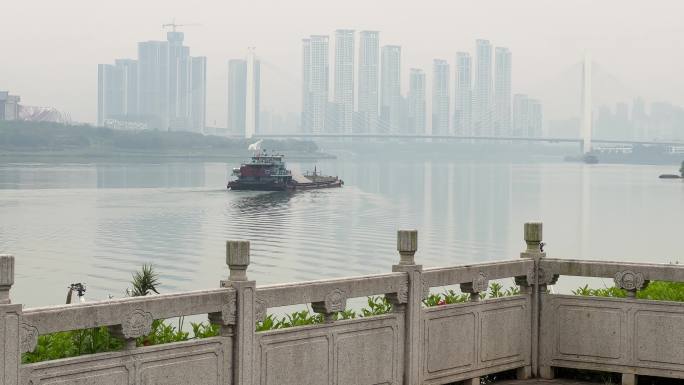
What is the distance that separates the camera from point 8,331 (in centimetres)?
424

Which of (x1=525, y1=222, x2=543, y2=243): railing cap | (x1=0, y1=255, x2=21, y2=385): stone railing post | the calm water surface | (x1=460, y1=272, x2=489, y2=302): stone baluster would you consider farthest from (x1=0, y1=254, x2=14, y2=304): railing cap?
the calm water surface

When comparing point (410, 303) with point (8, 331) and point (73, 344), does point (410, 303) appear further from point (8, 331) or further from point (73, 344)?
point (8, 331)

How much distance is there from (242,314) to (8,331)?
1.23 m

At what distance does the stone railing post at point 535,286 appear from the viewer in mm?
6833

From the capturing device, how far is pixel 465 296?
7.43 meters

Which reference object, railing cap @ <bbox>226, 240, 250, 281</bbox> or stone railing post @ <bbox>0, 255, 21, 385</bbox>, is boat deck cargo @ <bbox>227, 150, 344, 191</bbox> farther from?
stone railing post @ <bbox>0, 255, 21, 385</bbox>

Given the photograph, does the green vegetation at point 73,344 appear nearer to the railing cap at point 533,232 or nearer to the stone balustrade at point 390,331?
the stone balustrade at point 390,331

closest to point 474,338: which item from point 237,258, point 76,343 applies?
point 237,258

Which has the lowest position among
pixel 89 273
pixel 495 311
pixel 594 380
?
pixel 89 273

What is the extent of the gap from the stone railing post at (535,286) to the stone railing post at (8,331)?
135 inches

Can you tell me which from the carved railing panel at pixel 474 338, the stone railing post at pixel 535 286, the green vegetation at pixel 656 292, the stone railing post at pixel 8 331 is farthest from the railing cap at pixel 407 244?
the stone railing post at pixel 8 331

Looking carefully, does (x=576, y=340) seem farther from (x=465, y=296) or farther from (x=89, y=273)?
(x=89, y=273)

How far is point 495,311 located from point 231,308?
2.06 m

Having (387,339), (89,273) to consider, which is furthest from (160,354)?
(89,273)
